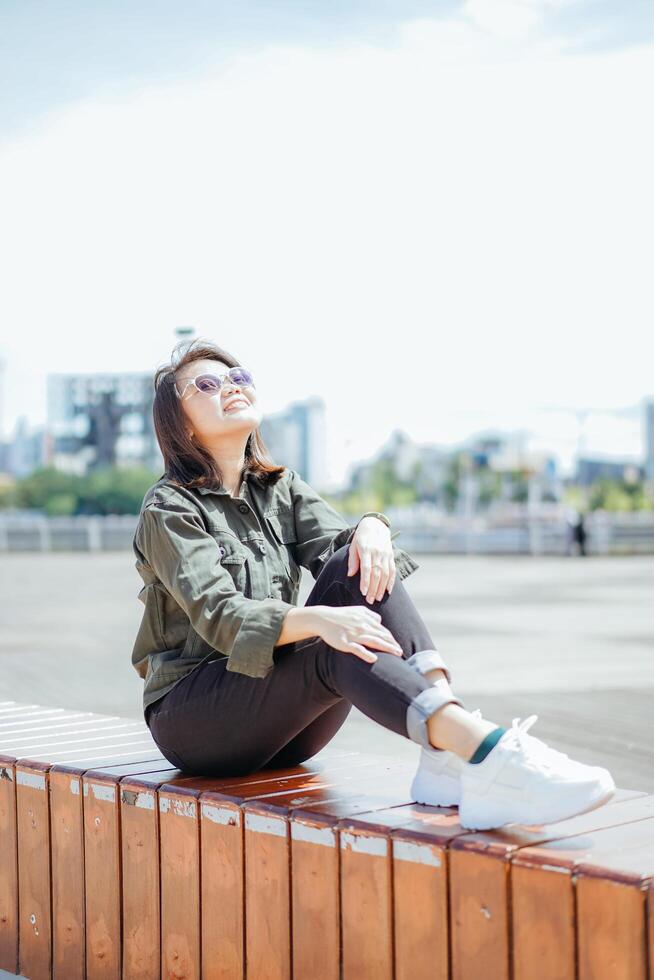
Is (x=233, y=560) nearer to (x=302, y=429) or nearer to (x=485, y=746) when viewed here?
(x=485, y=746)

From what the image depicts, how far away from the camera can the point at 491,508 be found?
104562mm

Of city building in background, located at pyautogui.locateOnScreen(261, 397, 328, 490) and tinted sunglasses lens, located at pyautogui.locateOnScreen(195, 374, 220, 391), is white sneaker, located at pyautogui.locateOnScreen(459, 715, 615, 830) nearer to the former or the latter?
tinted sunglasses lens, located at pyautogui.locateOnScreen(195, 374, 220, 391)

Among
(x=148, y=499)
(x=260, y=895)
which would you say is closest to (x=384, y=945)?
(x=260, y=895)

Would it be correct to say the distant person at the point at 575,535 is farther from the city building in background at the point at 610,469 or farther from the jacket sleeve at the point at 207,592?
the city building in background at the point at 610,469

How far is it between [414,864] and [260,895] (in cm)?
48

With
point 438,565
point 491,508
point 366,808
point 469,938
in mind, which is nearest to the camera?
point 469,938

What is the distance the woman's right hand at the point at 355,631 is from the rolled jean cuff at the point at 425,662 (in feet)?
0.16

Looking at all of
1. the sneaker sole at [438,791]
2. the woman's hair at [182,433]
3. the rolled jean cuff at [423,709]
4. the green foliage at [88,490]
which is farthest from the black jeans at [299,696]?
the green foliage at [88,490]

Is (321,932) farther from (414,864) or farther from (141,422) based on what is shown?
(141,422)

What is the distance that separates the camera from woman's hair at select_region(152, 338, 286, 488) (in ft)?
11.0

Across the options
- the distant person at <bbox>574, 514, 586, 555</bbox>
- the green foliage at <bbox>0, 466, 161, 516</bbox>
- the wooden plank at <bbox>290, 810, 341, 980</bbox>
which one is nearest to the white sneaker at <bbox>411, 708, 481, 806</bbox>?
the wooden plank at <bbox>290, 810, 341, 980</bbox>

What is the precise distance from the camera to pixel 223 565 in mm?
3248

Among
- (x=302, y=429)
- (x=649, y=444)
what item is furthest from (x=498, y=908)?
(x=649, y=444)

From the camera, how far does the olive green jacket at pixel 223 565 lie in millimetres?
2926
